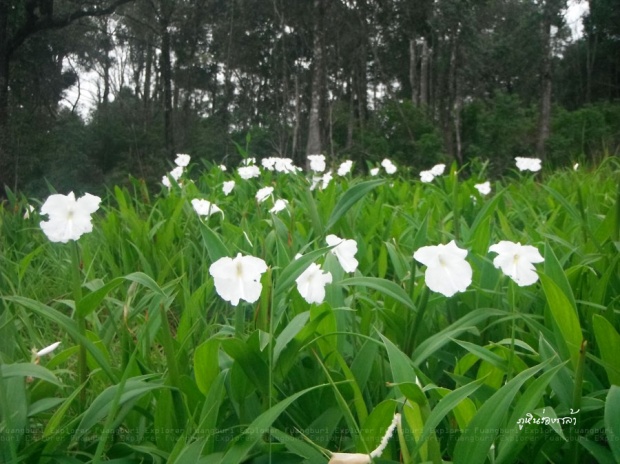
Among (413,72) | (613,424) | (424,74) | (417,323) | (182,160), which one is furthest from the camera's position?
(413,72)

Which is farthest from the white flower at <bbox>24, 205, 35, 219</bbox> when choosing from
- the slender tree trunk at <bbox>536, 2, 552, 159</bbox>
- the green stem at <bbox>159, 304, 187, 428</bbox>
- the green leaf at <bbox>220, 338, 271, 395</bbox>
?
the slender tree trunk at <bbox>536, 2, 552, 159</bbox>

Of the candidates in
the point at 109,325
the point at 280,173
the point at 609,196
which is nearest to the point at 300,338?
the point at 109,325

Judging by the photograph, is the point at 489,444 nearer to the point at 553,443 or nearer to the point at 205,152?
the point at 553,443

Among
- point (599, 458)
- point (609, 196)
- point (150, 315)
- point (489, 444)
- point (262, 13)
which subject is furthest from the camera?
point (262, 13)

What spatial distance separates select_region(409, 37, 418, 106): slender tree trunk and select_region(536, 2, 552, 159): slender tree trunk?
2.64 meters

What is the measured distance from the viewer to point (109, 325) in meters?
1.45

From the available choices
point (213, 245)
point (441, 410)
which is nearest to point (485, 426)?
point (441, 410)

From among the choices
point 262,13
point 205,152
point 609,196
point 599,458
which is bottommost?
point 599,458

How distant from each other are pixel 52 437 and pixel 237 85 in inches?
406

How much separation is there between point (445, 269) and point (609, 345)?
309mm

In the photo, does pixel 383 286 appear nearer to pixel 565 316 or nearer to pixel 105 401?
pixel 565 316

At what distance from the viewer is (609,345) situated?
106cm

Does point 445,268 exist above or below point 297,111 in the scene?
below

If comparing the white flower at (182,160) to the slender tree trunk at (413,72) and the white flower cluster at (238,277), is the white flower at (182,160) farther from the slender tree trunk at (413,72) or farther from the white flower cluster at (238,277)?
the slender tree trunk at (413,72)
